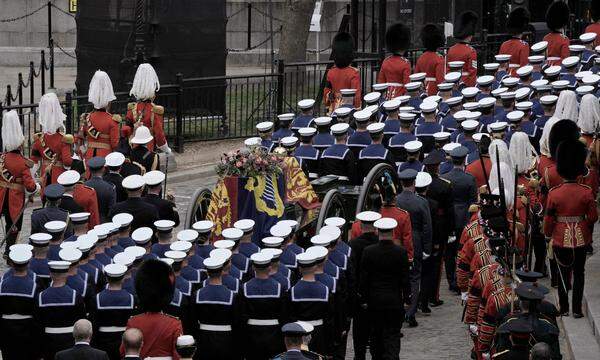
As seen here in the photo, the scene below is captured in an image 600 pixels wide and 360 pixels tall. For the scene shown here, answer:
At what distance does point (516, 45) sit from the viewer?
944 inches

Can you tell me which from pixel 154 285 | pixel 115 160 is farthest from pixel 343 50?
pixel 154 285

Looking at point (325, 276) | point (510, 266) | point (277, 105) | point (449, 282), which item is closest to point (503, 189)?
point (510, 266)

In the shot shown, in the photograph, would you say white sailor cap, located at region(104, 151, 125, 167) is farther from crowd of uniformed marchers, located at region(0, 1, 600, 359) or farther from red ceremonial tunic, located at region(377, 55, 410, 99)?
red ceremonial tunic, located at region(377, 55, 410, 99)

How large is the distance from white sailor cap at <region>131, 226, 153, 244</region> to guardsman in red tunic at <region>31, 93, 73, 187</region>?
367cm

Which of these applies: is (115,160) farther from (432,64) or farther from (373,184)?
(432,64)

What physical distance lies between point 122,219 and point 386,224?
2.65 metres

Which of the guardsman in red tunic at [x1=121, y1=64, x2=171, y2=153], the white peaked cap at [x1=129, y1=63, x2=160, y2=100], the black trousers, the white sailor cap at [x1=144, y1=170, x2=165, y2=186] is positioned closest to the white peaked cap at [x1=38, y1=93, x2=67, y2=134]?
the guardsman in red tunic at [x1=121, y1=64, x2=171, y2=153]

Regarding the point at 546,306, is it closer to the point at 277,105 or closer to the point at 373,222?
the point at 373,222

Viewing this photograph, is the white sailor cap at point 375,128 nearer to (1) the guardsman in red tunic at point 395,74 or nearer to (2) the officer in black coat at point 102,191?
(2) the officer in black coat at point 102,191

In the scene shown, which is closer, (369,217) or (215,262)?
(215,262)

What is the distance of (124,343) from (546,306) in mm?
3316

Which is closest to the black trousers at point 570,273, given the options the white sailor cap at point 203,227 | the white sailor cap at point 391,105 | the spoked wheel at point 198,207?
the white sailor cap at point 203,227

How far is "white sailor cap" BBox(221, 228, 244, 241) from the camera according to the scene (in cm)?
Result: 1414

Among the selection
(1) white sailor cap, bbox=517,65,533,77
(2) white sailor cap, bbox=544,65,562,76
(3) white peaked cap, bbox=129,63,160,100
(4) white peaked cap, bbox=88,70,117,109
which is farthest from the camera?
(2) white sailor cap, bbox=544,65,562,76
